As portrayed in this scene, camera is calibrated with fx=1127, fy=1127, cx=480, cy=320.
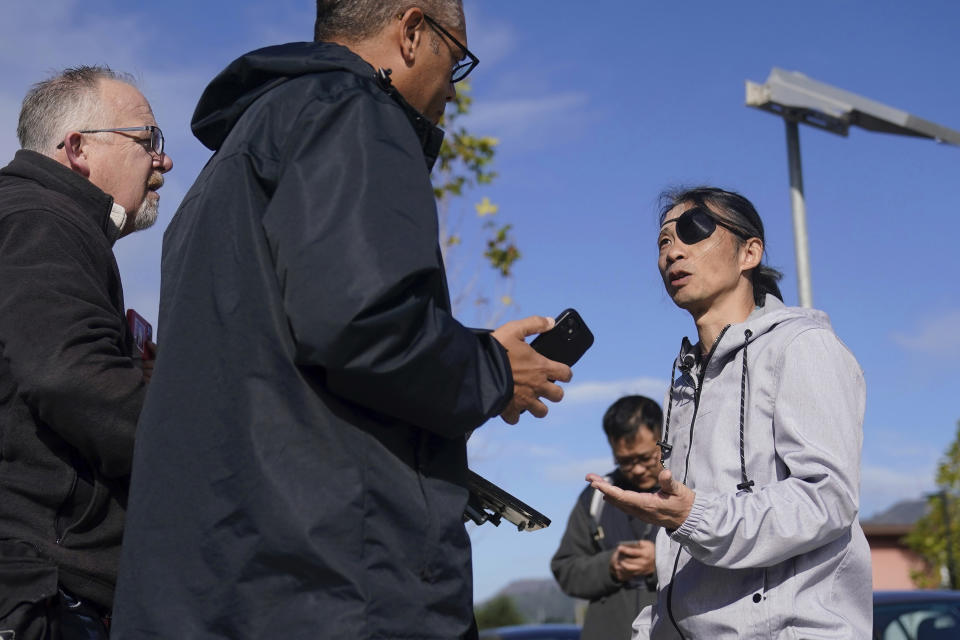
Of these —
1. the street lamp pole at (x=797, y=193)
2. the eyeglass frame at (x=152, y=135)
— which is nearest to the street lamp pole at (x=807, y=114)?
the street lamp pole at (x=797, y=193)

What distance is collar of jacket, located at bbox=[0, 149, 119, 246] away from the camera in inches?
120

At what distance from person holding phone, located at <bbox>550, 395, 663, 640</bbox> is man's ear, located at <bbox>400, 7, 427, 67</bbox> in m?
3.40

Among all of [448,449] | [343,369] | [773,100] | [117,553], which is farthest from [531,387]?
[773,100]

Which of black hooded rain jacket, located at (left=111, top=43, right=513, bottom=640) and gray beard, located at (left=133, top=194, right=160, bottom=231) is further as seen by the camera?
gray beard, located at (left=133, top=194, right=160, bottom=231)

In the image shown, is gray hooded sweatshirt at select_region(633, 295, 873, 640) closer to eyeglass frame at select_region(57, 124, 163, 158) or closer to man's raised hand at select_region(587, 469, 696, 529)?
man's raised hand at select_region(587, 469, 696, 529)

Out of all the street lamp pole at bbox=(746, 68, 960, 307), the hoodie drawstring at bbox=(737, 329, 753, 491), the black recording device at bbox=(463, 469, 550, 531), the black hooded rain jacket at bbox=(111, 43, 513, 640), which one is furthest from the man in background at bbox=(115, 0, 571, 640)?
the street lamp pole at bbox=(746, 68, 960, 307)

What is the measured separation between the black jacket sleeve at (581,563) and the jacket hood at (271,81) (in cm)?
364

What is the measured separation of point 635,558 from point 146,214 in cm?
301

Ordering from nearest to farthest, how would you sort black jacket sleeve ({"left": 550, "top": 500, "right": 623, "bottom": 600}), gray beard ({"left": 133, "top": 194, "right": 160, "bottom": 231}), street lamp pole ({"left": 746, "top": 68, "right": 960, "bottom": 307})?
gray beard ({"left": 133, "top": 194, "right": 160, "bottom": 231}), black jacket sleeve ({"left": 550, "top": 500, "right": 623, "bottom": 600}), street lamp pole ({"left": 746, "top": 68, "right": 960, "bottom": 307})

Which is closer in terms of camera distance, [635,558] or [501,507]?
[501,507]

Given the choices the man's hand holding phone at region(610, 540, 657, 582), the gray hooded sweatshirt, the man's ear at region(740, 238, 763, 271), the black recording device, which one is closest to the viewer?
the black recording device

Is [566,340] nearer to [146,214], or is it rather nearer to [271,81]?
[271,81]

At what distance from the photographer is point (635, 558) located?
5344mm

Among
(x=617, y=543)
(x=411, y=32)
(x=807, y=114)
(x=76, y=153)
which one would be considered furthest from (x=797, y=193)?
(x=411, y=32)
